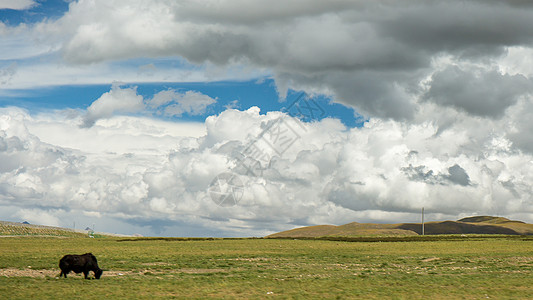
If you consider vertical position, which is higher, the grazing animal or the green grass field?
the grazing animal

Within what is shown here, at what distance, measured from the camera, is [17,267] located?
41.6 meters

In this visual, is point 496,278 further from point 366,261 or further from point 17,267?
point 17,267

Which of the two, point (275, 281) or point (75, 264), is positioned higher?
point (75, 264)

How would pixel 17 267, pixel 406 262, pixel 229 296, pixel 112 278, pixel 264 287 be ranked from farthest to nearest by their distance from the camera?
pixel 406 262, pixel 17 267, pixel 112 278, pixel 264 287, pixel 229 296

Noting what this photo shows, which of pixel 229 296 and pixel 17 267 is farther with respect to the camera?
pixel 17 267

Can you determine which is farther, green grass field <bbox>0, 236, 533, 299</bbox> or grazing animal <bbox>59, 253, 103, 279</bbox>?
grazing animal <bbox>59, 253, 103, 279</bbox>

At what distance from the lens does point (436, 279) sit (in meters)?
36.6

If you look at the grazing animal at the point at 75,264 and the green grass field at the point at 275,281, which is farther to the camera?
the grazing animal at the point at 75,264

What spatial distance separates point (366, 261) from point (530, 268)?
15.1 metres

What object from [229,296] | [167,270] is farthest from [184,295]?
[167,270]

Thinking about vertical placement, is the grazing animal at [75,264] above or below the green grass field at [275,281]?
above

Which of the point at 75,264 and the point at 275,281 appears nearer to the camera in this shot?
the point at 75,264

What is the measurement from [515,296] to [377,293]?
7.44 m

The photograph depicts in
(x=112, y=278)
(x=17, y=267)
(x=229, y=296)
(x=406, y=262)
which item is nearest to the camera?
(x=229, y=296)
